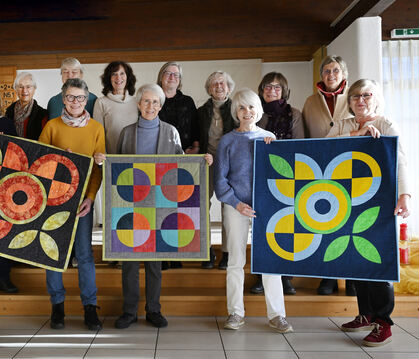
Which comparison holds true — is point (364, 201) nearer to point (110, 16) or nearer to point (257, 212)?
point (257, 212)

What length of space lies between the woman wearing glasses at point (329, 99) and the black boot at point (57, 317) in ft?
6.53

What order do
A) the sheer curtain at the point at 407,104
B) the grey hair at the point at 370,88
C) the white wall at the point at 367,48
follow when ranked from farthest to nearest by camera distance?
the sheer curtain at the point at 407,104 → the white wall at the point at 367,48 → the grey hair at the point at 370,88

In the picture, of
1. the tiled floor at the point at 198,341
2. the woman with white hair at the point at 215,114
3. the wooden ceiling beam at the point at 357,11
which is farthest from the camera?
the wooden ceiling beam at the point at 357,11

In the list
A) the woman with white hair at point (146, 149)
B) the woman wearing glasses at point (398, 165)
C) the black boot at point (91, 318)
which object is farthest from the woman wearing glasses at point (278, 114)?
the black boot at point (91, 318)

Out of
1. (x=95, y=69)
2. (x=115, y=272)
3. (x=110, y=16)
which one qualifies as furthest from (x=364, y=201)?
(x=95, y=69)

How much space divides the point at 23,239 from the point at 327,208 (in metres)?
1.82

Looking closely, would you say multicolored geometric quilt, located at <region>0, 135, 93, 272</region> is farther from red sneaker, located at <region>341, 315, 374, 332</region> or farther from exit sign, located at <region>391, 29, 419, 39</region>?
exit sign, located at <region>391, 29, 419, 39</region>

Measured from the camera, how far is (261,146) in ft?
8.48

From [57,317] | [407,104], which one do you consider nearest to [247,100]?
[57,317]

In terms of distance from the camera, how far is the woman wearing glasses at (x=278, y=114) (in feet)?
9.50

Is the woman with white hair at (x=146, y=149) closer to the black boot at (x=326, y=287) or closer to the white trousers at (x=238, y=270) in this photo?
the white trousers at (x=238, y=270)

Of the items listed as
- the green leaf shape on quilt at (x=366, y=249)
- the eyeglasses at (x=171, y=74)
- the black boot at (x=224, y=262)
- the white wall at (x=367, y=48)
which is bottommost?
the black boot at (x=224, y=262)

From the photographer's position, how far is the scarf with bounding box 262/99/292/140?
289cm

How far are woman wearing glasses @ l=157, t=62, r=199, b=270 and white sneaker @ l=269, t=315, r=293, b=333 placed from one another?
48.8 inches
